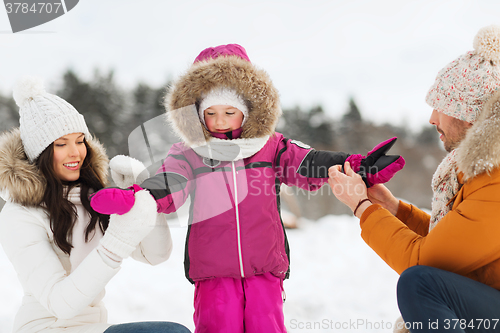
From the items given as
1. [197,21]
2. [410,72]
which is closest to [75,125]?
[197,21]

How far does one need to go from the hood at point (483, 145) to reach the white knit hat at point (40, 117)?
1.63 meters

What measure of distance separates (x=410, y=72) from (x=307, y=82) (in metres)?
3.55

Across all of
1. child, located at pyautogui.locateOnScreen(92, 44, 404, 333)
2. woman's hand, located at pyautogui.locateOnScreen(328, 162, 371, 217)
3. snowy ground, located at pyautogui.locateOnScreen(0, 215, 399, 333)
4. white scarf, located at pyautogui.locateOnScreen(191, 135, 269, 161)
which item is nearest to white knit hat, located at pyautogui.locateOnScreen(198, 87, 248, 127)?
child, located at pyautogui.locateOnScreen(92, 44, 404, 333)

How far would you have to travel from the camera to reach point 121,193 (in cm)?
126

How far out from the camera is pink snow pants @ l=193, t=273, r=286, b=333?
5.09ft

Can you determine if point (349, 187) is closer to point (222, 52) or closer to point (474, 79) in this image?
point (474, 79)

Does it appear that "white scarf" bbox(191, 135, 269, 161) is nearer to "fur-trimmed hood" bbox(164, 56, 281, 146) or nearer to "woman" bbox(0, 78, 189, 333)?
"fur-trimmed hood" bbox(164, 56, 281, 146)

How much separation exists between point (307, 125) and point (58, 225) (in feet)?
25.8

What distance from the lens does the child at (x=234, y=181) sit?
5.17 ft

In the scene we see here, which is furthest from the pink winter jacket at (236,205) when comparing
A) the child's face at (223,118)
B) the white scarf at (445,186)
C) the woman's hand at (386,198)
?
the white scarf at (445,186)

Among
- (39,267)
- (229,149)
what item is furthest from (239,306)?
(39,267)

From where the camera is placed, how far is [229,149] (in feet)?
5.39

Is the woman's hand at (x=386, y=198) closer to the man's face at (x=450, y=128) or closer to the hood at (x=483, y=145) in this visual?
the man's face at (x=450, y=128)

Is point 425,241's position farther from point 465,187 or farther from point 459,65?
point 459,65
